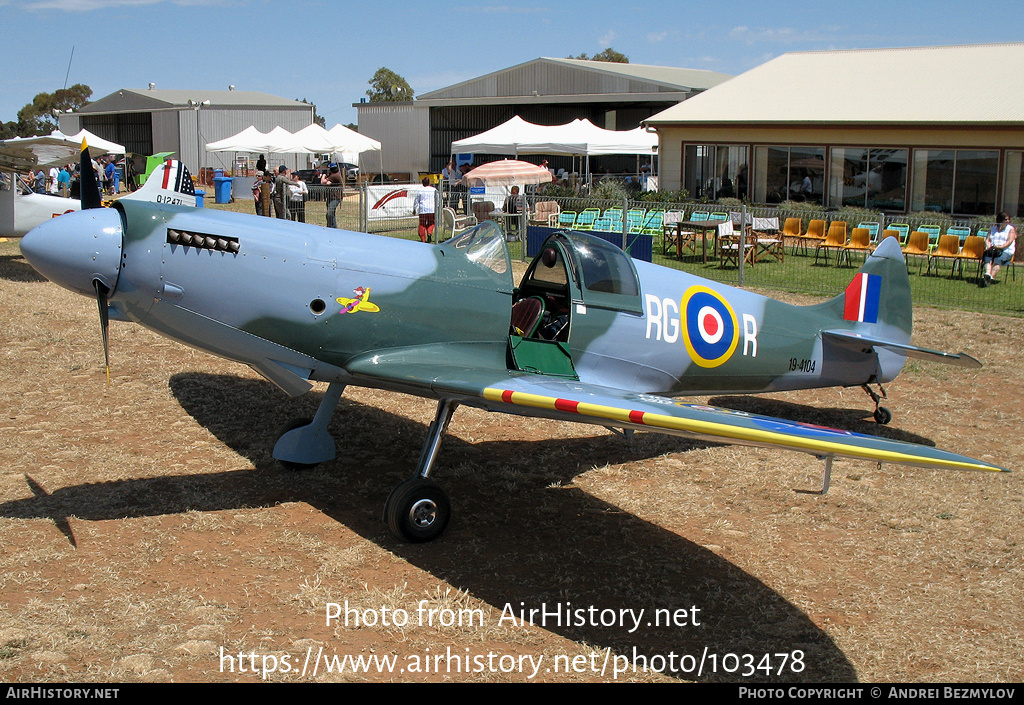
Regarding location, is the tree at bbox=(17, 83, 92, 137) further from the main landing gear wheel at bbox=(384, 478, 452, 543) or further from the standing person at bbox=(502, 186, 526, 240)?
the main landing gear wheel at bbox=(384, 478, 452, 543)

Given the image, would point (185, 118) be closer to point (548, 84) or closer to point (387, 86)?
point (548, 84)

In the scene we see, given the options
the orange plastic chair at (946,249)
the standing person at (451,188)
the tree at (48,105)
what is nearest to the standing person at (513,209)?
the standing person at (451,188)

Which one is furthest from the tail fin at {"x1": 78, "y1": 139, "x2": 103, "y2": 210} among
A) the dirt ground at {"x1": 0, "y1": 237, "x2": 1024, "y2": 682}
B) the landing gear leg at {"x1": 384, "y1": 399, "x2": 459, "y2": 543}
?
the landing gear leg at {"x1": 384, "y1": 399, "x2": 459, "y2": 543}

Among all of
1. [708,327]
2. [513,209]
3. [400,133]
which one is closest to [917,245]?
[513,209]

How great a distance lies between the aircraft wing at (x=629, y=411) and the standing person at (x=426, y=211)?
13771 millimetres

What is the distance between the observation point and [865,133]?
22859mm

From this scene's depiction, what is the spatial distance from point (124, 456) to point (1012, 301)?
14.1 m

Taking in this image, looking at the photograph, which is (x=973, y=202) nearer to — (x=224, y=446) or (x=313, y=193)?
(x=313, y=193)

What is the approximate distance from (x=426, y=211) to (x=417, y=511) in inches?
590

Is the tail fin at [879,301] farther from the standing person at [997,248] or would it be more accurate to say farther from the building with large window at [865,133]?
the building with large window at [865,133]

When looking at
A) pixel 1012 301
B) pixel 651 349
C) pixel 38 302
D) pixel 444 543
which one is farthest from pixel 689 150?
pixel 444 543

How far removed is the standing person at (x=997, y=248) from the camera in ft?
53.0

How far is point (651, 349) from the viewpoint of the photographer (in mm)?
6598

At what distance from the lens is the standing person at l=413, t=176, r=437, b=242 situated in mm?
19438
